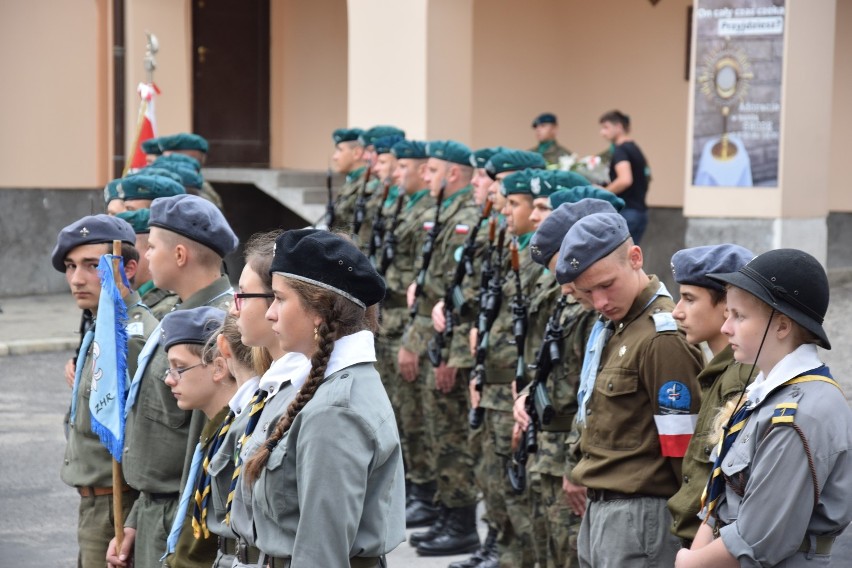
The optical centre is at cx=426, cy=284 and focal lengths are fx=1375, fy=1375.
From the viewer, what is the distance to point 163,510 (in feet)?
15.1

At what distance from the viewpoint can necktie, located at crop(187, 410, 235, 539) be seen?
4.04m

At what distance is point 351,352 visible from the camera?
3.34 metres

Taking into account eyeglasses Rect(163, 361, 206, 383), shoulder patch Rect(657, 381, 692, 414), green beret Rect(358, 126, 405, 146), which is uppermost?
green beret Rect(358, 126, 405, 146)

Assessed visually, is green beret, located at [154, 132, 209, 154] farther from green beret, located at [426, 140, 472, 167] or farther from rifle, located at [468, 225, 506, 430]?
rifle, located at [468, 225, 506, 430]

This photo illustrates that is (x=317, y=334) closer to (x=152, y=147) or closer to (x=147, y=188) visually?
(x=147, y=188)

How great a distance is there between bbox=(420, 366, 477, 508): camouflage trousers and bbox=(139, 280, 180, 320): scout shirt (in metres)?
2.25

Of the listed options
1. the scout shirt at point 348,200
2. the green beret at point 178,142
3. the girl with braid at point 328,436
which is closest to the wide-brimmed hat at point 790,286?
the girl with braid at point 328,436

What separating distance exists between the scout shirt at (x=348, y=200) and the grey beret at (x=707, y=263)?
5475 mm

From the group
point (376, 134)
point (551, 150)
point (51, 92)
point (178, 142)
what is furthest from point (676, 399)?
point (51, 92)

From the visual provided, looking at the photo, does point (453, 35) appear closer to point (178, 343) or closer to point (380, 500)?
point (178, 343)

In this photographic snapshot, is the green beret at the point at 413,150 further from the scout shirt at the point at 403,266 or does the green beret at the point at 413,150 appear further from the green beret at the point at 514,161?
the green beret at the point at 514,161

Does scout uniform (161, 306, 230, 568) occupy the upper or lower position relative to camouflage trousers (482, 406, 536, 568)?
upper

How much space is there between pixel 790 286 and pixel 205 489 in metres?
1.78

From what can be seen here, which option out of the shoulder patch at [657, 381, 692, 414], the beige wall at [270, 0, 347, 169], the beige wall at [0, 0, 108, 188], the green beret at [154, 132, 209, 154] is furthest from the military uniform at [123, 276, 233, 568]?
the beige wall at [270, 0, 347, 169]
